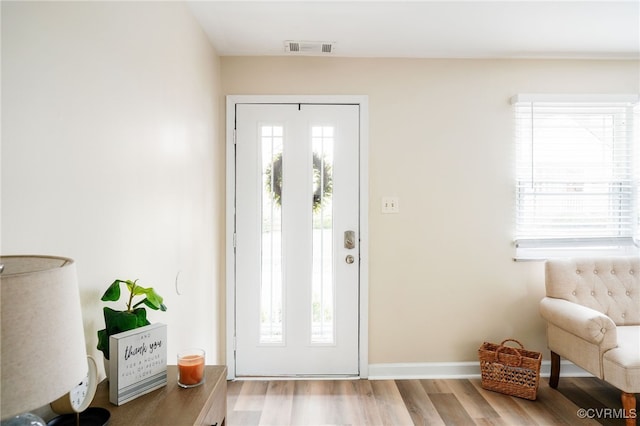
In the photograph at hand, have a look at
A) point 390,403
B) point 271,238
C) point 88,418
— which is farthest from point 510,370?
point 88,418

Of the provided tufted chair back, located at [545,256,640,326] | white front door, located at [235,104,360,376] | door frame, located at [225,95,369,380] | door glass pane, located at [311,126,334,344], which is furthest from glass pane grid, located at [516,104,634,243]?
door glass pane, located at [311,126,334,344]

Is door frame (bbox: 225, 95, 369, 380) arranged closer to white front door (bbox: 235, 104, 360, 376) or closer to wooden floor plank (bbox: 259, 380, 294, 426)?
white front door (bbox: 235, 104, 360, 376)

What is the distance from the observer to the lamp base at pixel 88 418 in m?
0.98

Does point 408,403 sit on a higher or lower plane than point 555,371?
lower

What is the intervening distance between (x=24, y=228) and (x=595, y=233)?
3.53m

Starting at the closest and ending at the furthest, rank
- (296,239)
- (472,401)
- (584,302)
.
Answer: (472,401), (584,302), (296,239)

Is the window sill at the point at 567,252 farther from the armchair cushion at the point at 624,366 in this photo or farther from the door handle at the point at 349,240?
the door handle at the point at 349,240

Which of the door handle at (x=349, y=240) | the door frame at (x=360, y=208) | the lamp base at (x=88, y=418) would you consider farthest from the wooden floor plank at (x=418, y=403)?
the lamp base at (x=88, y=418)

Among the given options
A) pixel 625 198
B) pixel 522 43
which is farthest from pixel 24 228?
pixel 625 198

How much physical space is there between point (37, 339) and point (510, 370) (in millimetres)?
2823

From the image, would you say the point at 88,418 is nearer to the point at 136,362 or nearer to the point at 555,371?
the point at 136,362

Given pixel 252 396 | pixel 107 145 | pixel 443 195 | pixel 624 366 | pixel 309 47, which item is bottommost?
pixel 252 396

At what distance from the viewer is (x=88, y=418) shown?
1025 millimetres

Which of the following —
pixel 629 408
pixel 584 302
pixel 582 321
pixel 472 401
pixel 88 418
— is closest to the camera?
pixel 88 418
